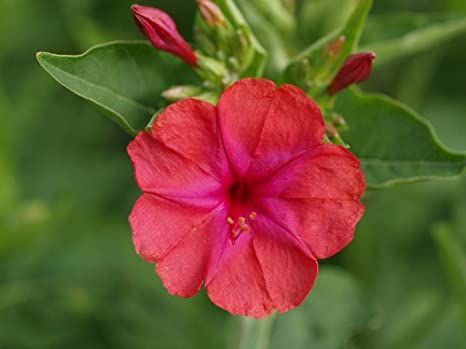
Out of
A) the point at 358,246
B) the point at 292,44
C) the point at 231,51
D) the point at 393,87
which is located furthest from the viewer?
the point at 393,87

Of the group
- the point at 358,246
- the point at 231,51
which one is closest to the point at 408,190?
the point at 358,246

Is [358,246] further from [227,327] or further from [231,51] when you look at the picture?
[231,51]

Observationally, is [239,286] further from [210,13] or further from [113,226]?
[113,226]

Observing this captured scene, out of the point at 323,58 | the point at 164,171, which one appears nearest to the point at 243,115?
the point at 164,171

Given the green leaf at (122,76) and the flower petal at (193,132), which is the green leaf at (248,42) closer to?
the green leaf at (122,76)

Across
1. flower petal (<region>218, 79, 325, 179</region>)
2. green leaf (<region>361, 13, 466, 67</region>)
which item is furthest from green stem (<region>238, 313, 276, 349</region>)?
green leaf (<region>361, 13, 466, 67</region>)

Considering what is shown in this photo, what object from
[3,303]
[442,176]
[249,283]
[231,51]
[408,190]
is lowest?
[408,190]

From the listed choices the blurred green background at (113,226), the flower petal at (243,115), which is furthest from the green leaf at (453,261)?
the flower petal at (243,115)
